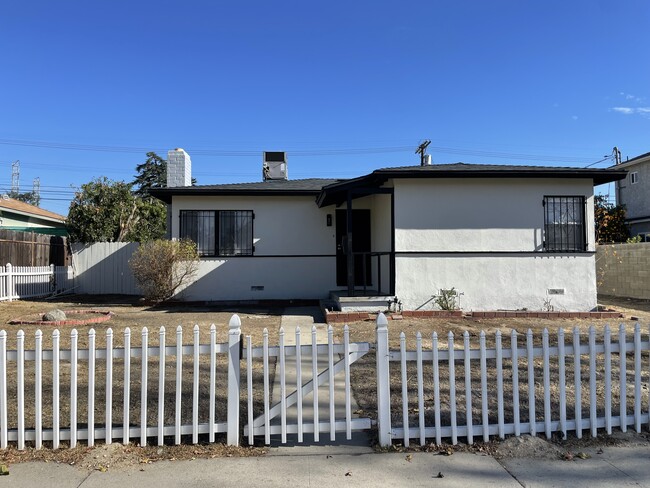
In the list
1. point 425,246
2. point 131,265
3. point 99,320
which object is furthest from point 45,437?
point 131,265

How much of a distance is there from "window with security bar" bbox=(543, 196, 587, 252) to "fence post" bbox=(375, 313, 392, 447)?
827 cm

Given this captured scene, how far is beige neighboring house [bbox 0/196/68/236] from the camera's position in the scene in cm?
2431

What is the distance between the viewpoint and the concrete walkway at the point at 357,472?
306 centimetres

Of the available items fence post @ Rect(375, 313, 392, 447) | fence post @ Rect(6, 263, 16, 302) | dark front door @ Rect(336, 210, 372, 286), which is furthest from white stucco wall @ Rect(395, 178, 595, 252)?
fence post @ Rect(6, 263, 16, 302)

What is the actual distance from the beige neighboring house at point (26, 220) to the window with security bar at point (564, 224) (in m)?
22.2

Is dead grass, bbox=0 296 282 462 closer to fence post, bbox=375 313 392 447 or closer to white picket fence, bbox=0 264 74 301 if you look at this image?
fence post, bbox=375 313 392 447

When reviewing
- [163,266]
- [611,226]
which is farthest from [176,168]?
[611,226]

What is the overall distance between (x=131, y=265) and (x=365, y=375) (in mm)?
8960

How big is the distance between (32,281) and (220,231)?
622 cm

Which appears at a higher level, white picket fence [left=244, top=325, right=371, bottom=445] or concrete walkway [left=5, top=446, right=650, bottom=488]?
white picket fence [left=244, top=325, right=371, bottom=445]

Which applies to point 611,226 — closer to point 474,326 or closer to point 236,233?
point 474,326

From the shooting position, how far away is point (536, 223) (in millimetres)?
10469

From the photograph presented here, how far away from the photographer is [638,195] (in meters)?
24.0

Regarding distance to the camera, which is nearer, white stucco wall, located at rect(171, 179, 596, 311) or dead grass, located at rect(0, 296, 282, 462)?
dead grass, located at rect(0, 296, 282, 462)
